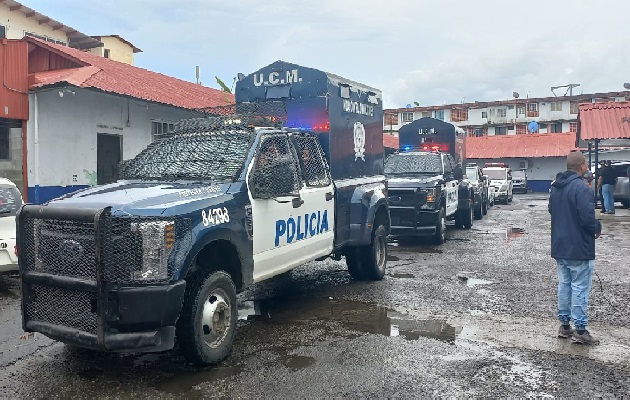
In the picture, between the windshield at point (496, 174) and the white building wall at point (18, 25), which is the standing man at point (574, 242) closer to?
the windshield at point (496, 174)

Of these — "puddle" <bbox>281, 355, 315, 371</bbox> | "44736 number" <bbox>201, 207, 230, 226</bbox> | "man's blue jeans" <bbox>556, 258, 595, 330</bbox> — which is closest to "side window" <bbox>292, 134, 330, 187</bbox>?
"44736 number" <bbox>201, 207, 230, 226</bbox>

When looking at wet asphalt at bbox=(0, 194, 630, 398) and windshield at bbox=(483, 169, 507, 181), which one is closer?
wet asphalt at bbox=(0, 194, 630, 398)

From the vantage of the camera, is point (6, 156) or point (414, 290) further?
point (6, 156)

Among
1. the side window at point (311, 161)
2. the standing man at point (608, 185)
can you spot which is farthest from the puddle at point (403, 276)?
the standing man at point (608, 185)

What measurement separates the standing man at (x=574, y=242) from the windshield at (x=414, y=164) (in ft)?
25.0

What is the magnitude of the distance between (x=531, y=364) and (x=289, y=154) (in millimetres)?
3263

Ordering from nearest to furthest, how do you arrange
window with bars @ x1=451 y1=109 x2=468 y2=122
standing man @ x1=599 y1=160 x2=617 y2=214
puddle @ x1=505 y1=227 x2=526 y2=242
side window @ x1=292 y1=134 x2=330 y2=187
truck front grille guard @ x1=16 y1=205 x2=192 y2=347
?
truck front grille guard @ x1=16 y1=205 x2=192 y2=347, side window @ x1=292 y1=134 x2=330 y2=187, puddle @ x1=505 y1=227 x2=526 y2=242, standing man @ x1=599 y1=160 x2=617 y2=214, window with bars @ x1=451 y1=109 x2=468 y2=122

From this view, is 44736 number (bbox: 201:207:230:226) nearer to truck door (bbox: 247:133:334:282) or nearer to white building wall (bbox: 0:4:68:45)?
truck door (bbox: 247:133:334:282)

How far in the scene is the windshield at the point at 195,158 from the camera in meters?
5.45

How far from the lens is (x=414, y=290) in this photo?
7898mm

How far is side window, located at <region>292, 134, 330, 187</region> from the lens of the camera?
21.4 feet

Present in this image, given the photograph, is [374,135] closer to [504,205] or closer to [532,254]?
[532,254]

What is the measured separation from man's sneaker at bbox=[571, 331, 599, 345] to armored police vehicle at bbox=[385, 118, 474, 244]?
6.57 m

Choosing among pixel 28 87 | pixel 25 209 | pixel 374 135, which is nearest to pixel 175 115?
pixel 28 87
